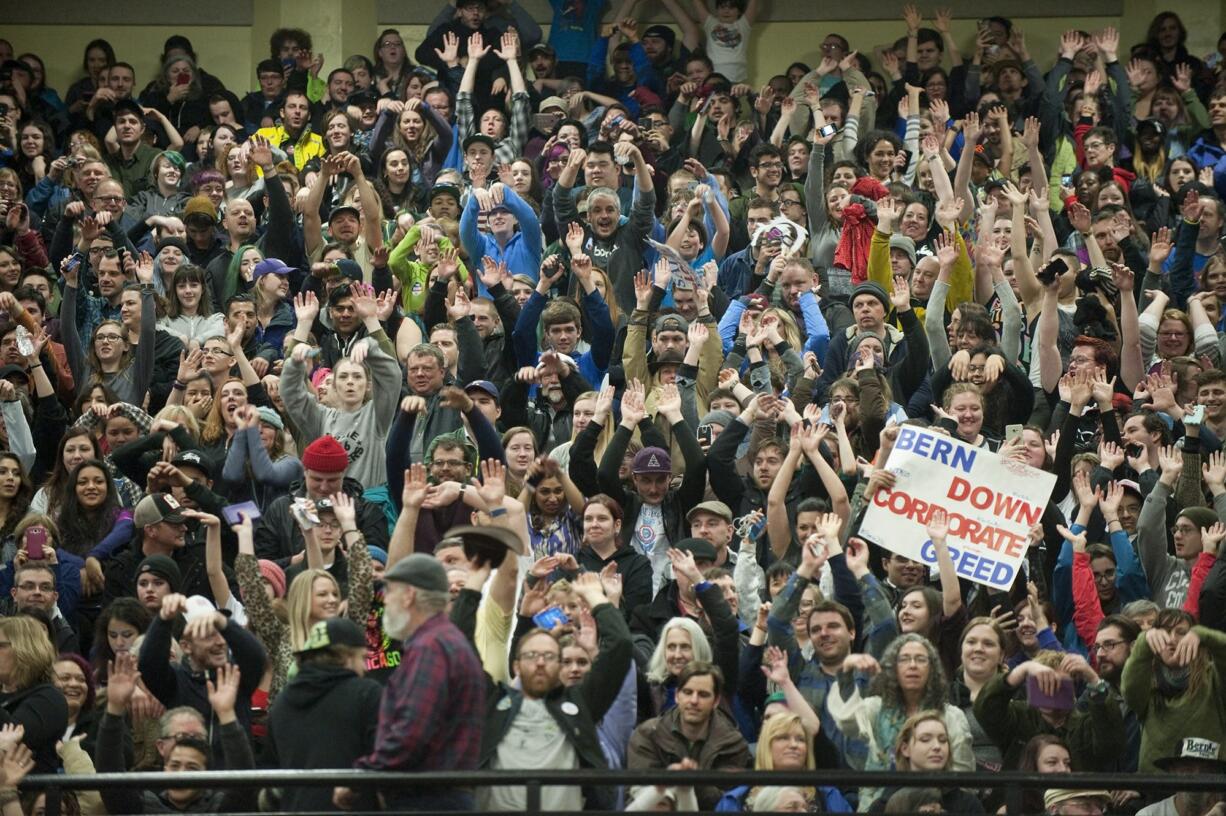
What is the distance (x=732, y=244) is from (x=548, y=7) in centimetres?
607

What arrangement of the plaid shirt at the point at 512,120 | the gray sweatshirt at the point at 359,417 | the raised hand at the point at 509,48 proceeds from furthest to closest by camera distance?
the raised hand at the point at 509,48, the plaid shirt at the point at 512,120, the gray sweatshirt at the point at 359,417

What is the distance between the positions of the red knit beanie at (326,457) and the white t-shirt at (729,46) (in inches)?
356

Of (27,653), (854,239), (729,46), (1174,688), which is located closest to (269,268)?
(854,239)

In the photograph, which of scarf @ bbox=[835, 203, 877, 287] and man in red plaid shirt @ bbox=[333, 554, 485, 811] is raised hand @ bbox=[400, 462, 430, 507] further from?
scarf @ bbox=[835, 203, 877, 287]

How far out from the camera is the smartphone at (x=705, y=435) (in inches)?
443

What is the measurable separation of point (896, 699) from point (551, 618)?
1392 millimetres

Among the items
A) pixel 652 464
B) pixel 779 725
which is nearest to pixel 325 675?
pixel 779 725

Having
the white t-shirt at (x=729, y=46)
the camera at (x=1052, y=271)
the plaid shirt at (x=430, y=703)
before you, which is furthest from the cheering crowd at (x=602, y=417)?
the white t-shirt at (x=729, y=46)

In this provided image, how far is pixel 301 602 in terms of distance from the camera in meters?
8.53

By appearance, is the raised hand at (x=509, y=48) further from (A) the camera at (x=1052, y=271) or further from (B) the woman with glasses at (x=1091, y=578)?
(B) the woman with glasses at (x=1091, y=578)

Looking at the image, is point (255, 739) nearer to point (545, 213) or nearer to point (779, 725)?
point (779, 725)

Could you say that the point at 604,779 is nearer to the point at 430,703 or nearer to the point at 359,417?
the point at 430,703

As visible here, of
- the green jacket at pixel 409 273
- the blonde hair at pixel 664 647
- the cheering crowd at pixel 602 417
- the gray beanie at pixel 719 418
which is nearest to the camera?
the cheering crowd at pixel 602 417

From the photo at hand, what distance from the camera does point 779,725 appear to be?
8445 mm
